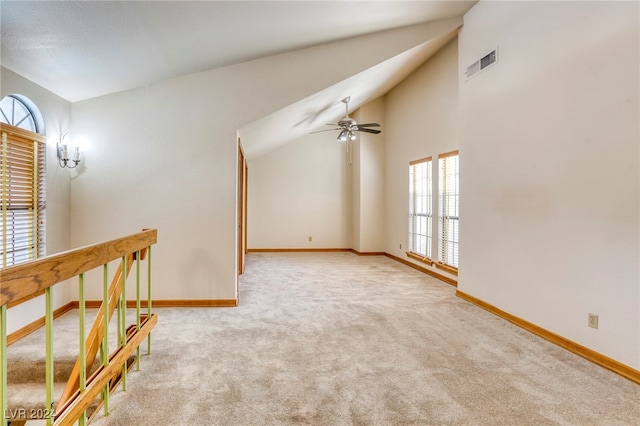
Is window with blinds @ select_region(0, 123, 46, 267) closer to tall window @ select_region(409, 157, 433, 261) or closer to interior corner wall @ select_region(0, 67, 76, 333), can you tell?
interior corner wall @ select_region(0, 67, 76, 333)

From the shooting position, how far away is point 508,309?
3.60m

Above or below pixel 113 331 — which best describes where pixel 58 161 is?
above

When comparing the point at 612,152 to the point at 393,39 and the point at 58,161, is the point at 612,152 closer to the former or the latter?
the point at 393,39

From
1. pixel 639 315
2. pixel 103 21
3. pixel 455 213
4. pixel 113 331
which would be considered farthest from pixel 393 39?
pixel 113 331

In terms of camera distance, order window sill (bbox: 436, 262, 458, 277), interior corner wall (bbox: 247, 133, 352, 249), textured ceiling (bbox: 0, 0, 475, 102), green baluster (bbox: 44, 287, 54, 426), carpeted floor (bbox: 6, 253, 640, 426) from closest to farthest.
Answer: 1. green baluster (bbox: 44, 287, 54, 426)
2. carpeted floor (bbox: 6, 253, 640, 426)
3. textured ceiling (bbox: 0, 0, 475, 102)
4. window sill (bbox: 436, 262, 458, 277)
5. interior corner wall (bbox: 247, 133, 352, 249)

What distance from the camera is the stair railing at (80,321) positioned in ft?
3.83

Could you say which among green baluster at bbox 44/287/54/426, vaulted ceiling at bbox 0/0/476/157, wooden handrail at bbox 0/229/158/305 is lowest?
green baluster at bbox 44/287/54/426

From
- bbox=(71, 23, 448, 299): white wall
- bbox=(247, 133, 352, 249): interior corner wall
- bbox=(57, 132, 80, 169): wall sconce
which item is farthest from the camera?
bbox=(247, 133, 352, 249): interior corner wall

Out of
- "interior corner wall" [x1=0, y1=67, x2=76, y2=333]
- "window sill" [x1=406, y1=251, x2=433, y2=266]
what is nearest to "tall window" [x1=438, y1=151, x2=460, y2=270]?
"window sill" [x1=406, y1=251, x2=433, y2=266]

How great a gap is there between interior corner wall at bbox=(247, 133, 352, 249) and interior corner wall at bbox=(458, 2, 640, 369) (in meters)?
4.60

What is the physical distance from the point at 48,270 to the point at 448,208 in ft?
16.8

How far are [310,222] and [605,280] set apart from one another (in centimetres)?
651

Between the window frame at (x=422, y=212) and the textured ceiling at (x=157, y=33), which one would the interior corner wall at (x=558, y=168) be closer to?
Answer: the textured ceiling at (x=157, y=33)

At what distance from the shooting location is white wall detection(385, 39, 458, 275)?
5.25m
